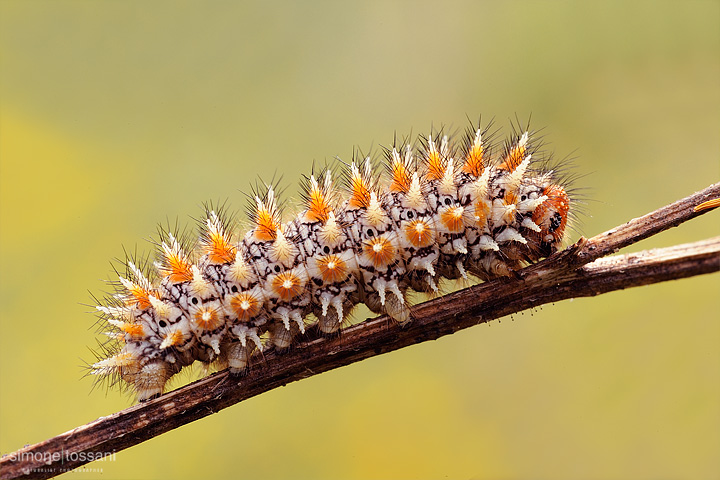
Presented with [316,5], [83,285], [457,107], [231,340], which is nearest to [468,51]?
[457,107]

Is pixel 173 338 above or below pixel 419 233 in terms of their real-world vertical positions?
below

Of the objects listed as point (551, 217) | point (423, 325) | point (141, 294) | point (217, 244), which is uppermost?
point (217, 244)

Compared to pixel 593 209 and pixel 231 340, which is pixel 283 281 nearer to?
pixel 231 340

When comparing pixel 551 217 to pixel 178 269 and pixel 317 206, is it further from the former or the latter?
pixel 178 269

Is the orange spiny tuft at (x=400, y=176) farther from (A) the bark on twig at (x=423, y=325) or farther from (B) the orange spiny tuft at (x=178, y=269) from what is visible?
(B) the orange spiny tuft at (x=178, y=269)

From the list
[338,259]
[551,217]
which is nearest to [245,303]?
[338,259]

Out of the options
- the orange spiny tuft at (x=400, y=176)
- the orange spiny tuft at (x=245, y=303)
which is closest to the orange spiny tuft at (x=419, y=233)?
the orange spiny tuft at (x=400, y=176)

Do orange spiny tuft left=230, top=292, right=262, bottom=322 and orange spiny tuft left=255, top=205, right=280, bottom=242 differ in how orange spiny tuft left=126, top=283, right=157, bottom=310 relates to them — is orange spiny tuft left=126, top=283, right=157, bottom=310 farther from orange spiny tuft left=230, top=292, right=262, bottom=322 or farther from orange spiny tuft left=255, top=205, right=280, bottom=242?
orange spiny tuft left=255, top=205, right=280, bottom=242
